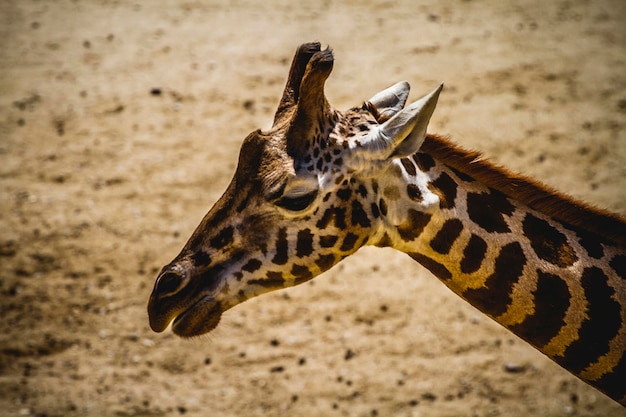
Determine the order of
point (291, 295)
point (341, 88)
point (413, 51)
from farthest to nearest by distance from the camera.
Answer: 1. point (413, 51)
2. point (341, 88)
3. point (291, 295)

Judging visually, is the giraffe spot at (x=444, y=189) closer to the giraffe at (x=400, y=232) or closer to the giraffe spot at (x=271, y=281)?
the giraffe at (x=400, y=232)

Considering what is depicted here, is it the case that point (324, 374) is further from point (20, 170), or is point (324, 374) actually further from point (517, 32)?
point (517, 32)

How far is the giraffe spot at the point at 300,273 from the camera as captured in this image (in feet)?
10.1

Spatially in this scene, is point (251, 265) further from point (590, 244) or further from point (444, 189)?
point (590, 244)

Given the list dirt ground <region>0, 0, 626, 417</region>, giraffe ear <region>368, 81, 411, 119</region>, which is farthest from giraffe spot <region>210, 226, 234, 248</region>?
giraffe ear <region>368, 81, 411, 119</region>

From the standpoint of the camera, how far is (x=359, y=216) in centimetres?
301

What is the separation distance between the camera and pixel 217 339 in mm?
5246

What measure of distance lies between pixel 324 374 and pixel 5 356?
2746mm

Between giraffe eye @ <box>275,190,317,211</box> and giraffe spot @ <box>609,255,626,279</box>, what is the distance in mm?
1545

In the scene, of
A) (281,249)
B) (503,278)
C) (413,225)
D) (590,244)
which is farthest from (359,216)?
(590,244)

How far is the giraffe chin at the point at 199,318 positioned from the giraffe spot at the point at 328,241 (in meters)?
0.62

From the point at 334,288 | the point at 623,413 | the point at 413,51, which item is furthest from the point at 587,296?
the point at 413,51

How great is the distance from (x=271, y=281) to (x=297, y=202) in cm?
48

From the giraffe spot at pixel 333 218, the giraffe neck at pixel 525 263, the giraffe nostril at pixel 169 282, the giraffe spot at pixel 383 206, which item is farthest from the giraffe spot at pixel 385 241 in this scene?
the giraffe nostril at pixel 169 282
